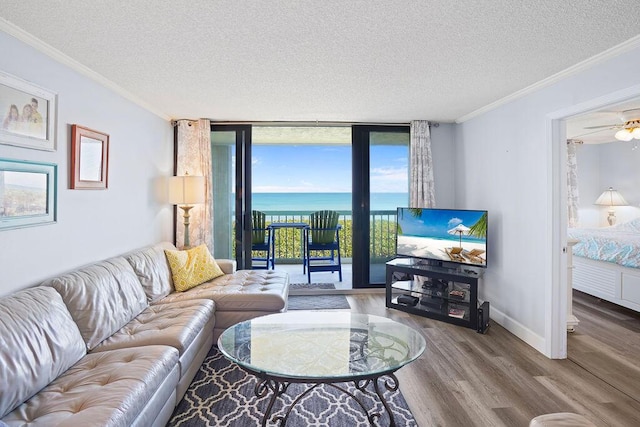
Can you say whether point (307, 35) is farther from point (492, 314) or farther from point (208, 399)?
point (492, 314)

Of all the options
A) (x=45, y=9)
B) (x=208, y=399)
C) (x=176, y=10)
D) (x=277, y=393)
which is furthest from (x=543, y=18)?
(x=208, y=399)

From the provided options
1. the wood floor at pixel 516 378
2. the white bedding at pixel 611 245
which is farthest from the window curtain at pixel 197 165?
the white bedding at pixel 611 245

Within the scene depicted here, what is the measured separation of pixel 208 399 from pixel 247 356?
0.57 m

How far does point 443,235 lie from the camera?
4.09 meters

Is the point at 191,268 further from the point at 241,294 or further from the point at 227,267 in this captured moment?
the point at 241,294

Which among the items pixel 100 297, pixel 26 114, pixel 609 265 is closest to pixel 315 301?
pixel 100 297

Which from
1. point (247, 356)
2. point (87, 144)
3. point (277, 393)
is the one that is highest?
point (87, 144)

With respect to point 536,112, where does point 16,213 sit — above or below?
below

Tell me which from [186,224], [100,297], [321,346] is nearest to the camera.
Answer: [321,346]

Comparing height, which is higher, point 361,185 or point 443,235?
point 361,185

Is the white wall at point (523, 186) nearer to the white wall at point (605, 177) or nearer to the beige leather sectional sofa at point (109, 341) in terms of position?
the beige leather sectional sofa at point (109, 341)

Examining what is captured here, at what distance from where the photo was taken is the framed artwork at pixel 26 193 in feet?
6.79

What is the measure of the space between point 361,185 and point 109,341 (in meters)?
3.41

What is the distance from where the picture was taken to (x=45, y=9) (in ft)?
6.23
